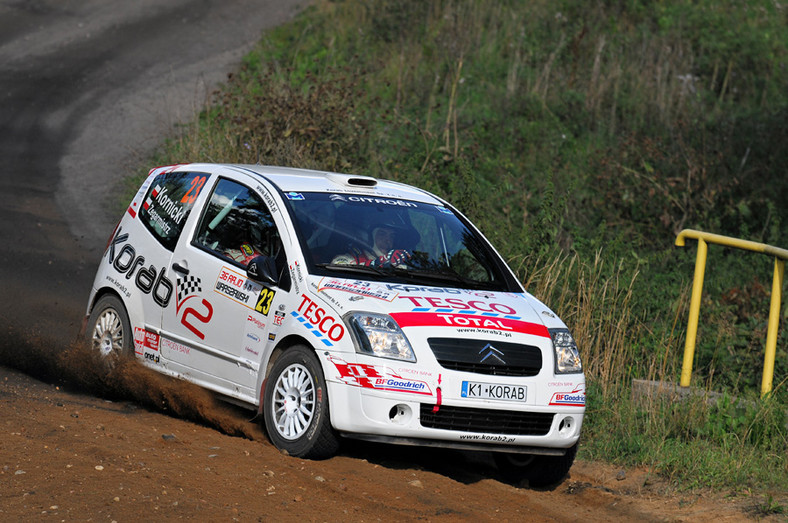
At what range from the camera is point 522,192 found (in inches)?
599

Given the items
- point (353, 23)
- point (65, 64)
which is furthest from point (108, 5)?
point (353, 23)

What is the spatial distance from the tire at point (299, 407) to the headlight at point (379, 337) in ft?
1.03

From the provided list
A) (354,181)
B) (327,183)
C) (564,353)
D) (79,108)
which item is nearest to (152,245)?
(327,183)

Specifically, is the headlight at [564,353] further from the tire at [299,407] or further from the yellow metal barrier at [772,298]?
the yellow metal barrier at [772,298]

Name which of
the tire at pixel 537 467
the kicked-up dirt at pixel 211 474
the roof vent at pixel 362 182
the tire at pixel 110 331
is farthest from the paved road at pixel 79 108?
the tire at pixel 537 467

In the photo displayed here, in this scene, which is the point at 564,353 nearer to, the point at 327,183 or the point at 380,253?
the point at 380,253

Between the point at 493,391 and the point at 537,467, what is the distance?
1.03 metres

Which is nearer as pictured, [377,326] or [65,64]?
[377,326]

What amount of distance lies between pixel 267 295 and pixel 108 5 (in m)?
18.7

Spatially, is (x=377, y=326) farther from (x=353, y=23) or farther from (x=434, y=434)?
(x=353, y=23)

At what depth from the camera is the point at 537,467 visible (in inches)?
289

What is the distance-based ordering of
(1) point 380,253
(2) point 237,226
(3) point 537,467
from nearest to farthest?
(3) point 537,467, (1) point 380,253, (2) point 237,226

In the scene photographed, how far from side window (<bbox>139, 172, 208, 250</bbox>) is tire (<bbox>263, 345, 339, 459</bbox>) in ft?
6.37

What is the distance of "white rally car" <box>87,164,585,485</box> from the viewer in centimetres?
647
